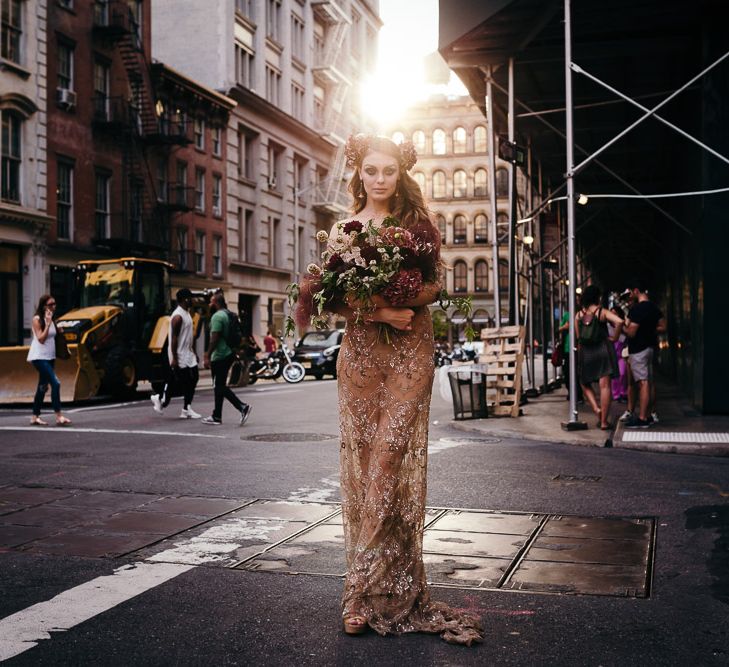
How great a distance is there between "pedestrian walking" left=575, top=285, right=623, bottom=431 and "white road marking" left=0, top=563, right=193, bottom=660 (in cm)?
896

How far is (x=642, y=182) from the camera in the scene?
25734mm

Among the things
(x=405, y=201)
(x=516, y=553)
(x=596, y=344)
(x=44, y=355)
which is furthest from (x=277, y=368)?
(x=405, y=201)

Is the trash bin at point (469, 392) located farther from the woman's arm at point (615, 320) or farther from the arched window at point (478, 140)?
the arched window at point (478, 140)

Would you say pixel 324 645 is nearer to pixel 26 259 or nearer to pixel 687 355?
pixel 687 355

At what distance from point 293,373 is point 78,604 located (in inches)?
991

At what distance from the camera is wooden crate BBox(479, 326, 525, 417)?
49.5 ft

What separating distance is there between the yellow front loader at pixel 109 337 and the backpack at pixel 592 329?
10.0m

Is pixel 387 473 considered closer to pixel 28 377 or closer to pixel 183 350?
pixel 183 350

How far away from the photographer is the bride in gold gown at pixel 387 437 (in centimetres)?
398

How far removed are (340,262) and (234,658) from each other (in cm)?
166

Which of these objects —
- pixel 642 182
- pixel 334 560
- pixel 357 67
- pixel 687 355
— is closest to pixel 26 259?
pixel 642 182

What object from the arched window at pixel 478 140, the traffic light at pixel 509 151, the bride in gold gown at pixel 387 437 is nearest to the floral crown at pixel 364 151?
the bride in gold gown at pixel 387 437

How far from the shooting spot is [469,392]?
14797 millimetres

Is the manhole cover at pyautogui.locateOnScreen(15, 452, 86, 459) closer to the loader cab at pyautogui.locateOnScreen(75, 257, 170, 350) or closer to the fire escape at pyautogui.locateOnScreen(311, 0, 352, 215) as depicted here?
the loader cab at pyautogui.locateOnScreen(75, 257, 170, 350)
